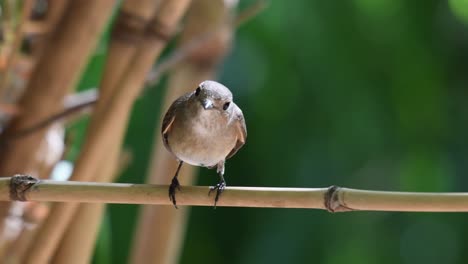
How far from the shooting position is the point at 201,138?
744mm

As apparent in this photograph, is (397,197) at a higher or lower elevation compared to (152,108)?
lower

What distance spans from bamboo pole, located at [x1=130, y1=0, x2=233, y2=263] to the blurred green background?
82cm

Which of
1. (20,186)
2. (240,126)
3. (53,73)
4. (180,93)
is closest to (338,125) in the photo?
(180,93)

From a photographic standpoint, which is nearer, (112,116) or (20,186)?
(20,186)

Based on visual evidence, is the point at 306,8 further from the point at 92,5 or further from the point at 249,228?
the point at 92,5

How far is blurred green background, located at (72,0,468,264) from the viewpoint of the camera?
6.43 feet

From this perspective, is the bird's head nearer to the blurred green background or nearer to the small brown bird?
the small brown bird

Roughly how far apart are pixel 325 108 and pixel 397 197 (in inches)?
60.0

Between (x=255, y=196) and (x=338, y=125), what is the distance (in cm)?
148

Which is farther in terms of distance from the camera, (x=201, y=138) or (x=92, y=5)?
(x=92, y=5)

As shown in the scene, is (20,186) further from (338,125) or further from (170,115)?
(338,125)

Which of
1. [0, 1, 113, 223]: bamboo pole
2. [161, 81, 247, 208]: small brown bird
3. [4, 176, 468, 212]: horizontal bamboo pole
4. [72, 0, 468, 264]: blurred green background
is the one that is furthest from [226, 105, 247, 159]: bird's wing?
[72, 0, 468, 264]: blurred green background

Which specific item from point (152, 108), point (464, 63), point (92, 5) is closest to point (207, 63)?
point (92, 5)

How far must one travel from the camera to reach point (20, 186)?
0.64 m
